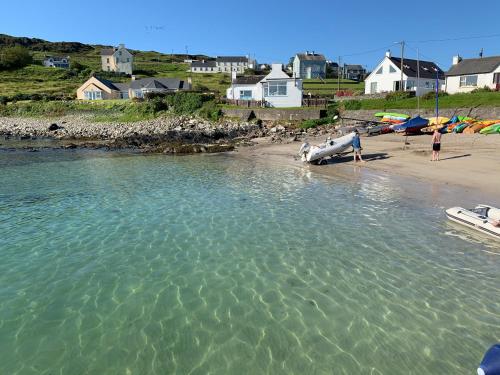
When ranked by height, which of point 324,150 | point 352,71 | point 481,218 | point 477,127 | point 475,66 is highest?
point 352,71

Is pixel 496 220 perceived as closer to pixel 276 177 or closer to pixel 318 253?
pixel 318 253

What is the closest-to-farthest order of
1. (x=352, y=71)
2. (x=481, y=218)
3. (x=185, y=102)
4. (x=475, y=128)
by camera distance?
(x=481, y=218) < (x=475, y=128) < (x=185, y=102) < (x=352, y=71)

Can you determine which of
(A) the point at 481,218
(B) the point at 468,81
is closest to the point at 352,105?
(B) the point at 468,81

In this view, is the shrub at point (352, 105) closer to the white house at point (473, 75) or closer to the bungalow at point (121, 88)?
the white house at point (473, 75)

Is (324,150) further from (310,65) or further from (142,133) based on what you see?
(310,65)

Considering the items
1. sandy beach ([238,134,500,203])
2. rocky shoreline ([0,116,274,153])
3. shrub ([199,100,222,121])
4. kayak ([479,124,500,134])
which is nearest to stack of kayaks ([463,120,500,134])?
kayak ([479,124,500,134])

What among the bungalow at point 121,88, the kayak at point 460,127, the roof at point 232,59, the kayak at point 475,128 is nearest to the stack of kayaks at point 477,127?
the kayak at point 475,128

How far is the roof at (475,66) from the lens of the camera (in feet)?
146

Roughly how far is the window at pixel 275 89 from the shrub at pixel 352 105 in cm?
845

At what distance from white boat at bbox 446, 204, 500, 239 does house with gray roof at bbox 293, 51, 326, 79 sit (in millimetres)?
104541

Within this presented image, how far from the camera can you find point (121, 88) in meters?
74.1

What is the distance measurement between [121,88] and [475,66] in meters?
61.0

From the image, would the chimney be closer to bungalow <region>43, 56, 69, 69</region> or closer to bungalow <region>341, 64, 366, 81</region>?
bungalow <region>341, 64, 366, 81</region>

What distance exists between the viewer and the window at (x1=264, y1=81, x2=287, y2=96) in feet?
160
